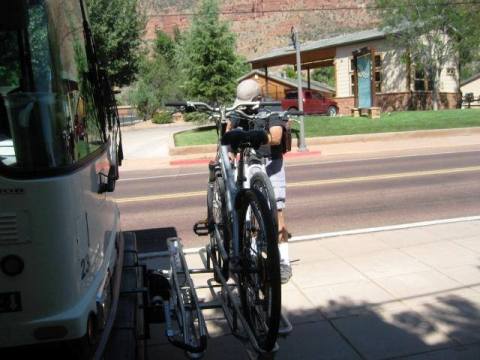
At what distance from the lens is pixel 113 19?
3559 cm

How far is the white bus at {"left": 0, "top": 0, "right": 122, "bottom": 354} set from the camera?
96.4 inches

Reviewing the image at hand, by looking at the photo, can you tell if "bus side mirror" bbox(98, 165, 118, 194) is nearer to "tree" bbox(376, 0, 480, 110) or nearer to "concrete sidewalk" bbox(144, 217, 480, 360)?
"concrete sidewalk" bbox(144, 217, 480, 360)

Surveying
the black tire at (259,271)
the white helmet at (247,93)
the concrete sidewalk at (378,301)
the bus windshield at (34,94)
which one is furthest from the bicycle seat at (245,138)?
the concrete sidewalk at (378,301)

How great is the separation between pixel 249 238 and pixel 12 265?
1653 millimetres

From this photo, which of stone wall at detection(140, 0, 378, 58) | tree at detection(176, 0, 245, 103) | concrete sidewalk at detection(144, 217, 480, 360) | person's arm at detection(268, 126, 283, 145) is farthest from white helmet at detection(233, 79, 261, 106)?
stone wall at detection(140, 0, 378, 58)

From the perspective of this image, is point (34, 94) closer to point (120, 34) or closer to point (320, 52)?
point (120, 34)

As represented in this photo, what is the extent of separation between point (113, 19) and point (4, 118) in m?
35.1

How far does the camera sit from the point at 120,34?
36.0 m

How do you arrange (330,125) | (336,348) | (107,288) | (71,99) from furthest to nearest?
(330,125) < (336,348) < (107,288) < (71,99)

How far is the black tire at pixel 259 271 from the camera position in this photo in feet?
10.6

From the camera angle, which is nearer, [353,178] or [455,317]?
[455,317]

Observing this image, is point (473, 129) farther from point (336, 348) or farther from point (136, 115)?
point (136, 115)

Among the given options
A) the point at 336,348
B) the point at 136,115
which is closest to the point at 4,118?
the point at 336,348

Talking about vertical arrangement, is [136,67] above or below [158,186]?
above
